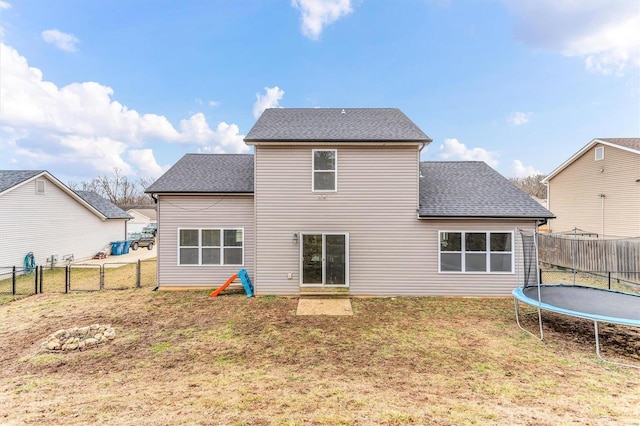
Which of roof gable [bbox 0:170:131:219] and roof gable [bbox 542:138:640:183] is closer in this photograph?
roof gable [bbox 542:138:640:183]

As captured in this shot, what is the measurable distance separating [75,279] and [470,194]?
16529 millimetres

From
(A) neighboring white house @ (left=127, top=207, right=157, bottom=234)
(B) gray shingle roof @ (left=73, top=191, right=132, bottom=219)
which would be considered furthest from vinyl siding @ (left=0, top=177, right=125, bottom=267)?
(A) neighboring white house @ (left=127, top=207, right=157, bottom=234)

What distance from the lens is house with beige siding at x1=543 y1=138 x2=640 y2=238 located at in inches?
483

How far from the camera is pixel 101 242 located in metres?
19.1

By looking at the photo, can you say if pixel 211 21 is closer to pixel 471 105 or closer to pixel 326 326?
pixel 326 326

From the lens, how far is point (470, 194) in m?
9.36

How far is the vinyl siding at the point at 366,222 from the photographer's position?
Answer: 8680 mm

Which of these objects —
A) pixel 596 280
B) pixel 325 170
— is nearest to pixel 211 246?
pixel 325 170

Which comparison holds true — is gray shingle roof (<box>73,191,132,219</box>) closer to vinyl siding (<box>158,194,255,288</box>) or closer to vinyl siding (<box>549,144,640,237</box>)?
vinyl siding (<box>158,194,255,288</box>)

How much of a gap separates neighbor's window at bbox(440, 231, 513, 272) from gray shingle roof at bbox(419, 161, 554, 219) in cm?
74

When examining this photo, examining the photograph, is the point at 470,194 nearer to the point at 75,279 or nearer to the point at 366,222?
the point at 366,222

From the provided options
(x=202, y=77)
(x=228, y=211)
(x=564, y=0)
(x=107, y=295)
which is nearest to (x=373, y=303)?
(x=228, y=211)

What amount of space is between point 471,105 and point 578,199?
904 cm

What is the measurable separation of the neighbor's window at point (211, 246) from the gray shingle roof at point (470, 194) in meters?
6.49
